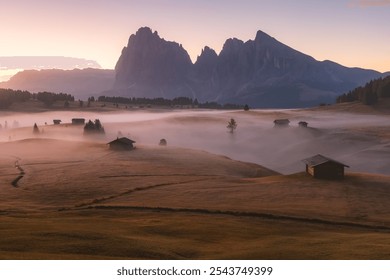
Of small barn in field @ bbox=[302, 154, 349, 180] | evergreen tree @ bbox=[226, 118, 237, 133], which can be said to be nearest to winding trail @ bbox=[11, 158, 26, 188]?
small barn in field @ bbox=[302, 154, 349, 180]

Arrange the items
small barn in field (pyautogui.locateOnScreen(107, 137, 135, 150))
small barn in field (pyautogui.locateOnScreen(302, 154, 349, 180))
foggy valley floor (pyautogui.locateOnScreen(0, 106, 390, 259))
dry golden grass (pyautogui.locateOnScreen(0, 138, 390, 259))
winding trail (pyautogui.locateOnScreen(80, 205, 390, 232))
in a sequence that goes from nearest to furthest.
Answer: dry golden grass (pyautogui.locateOnScreen(0, 138, 390, 259))
foggy valley floor (pyautogui.locateOnScreen(0, 106, 390, 259))
winding trail (pyautogui.locateOnScreen(80, 205, 390, 232))
small barn in field (pyautogui.locateOnScreen(302, 154, 349, 180))
small barn in field (pyautogui.locateOnScreen(107, 137, 135, 150))

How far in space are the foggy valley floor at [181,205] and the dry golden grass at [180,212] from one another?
12cm

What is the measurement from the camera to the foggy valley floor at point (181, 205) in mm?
27891

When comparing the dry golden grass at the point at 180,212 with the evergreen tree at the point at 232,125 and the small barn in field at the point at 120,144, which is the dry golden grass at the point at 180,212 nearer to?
the small barn in field at the point at 120,144

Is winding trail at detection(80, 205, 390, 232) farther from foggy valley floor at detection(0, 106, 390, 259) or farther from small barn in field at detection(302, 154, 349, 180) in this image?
small barn in field at detection(302, 154, 349, 180)

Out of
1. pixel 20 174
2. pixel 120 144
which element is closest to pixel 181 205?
pixel 20 174

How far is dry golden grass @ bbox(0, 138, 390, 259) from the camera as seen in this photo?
90.0ft

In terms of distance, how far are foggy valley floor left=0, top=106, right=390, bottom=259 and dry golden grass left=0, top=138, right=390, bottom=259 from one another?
12 centimetres

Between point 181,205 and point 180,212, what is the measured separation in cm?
388

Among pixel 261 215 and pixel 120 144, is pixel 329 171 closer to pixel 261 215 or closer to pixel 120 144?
pixel 261 215

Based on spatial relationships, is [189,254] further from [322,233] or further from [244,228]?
[322,233]

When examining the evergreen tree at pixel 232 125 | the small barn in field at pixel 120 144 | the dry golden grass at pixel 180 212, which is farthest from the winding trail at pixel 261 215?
the evergreen tree at pixel 232 125

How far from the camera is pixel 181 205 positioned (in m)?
53.3
